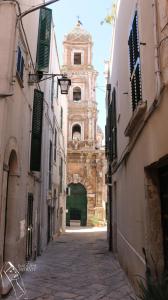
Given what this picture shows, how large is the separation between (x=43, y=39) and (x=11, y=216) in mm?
5642

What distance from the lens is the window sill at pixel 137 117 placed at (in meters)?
5.05

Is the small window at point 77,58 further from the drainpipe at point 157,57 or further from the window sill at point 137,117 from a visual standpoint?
the drainpipe at point 157,57

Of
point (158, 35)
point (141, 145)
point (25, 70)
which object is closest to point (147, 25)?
point (158, 35)

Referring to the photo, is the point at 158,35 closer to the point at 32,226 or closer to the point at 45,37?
the point at 45,37

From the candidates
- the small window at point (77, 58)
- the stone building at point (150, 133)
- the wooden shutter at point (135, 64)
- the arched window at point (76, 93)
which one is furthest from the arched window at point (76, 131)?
the stone building at point (150, 133)

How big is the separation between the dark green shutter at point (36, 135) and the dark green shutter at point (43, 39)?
87cm

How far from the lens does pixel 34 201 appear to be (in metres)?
10.6

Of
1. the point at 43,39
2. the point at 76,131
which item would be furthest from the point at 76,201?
the point at 43,39

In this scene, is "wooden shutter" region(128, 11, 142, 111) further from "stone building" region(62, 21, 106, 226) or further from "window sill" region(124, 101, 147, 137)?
"stone building" region(62, 21, 106, 226)

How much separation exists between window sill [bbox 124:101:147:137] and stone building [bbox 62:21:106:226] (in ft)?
81.8

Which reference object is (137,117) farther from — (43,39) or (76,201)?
(76,201)

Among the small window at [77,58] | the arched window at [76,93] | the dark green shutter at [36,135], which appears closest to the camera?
the dark green shutter at [36,135]

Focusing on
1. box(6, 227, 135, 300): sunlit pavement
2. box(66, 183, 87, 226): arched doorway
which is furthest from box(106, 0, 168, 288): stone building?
box(66, 183, 87, 226): arched doorway

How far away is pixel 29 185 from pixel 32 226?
1517mm
